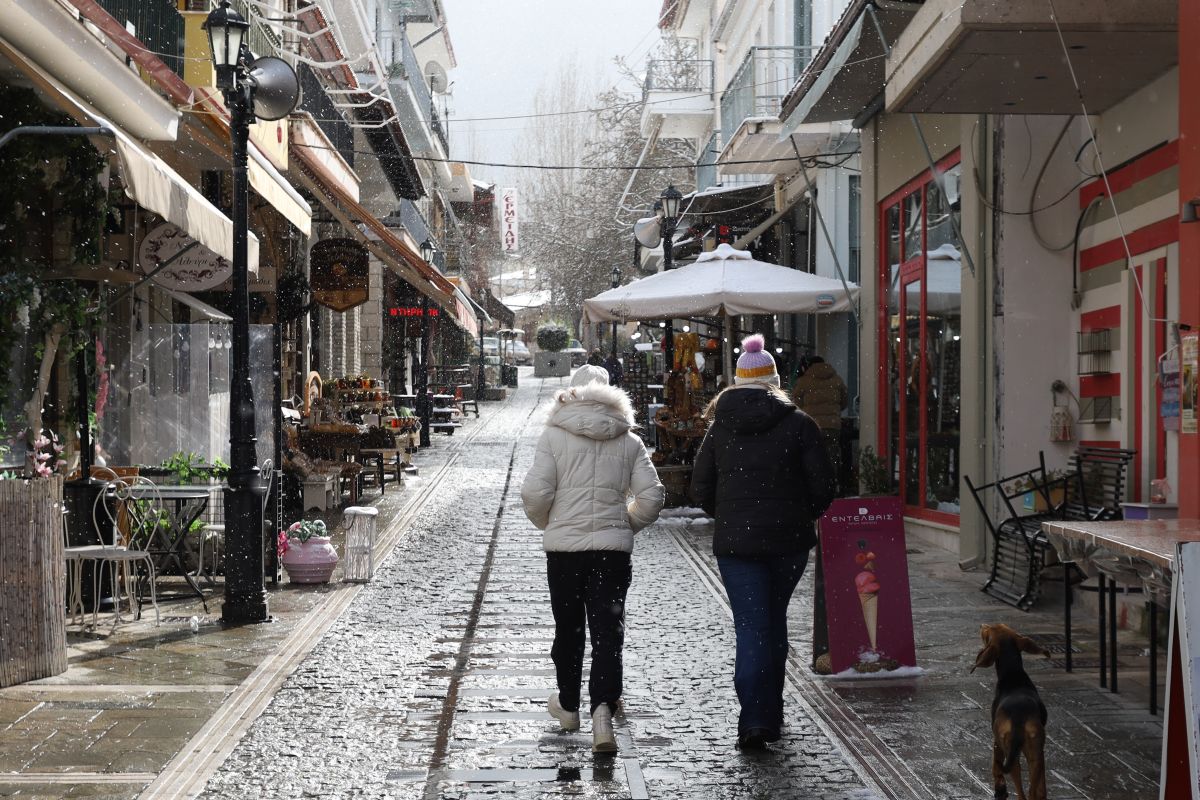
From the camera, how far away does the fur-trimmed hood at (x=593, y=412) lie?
6.61 metres

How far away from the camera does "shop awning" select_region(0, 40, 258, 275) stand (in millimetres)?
9023

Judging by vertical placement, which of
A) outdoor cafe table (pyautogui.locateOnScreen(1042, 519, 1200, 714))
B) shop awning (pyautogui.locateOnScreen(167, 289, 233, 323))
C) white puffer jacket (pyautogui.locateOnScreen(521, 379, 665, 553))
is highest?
shop awning (pyautogui.locateOnScreen(167, 289, 233, 323))

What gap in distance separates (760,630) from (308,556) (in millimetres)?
5718

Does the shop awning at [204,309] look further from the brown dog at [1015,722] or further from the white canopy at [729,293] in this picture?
the brown dog at [1015,722]

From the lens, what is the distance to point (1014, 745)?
522 cm

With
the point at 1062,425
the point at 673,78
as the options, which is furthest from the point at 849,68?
the point at 673,78

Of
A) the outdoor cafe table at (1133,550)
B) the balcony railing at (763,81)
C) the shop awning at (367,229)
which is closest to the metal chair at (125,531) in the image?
the outdoor cafe table at (1133,550)

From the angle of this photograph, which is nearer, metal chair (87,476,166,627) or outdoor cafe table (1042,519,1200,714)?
outdoor cafe table (1042,519,1200,714)

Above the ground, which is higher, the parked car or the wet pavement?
the parked car

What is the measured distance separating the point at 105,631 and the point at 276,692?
2.25 metres

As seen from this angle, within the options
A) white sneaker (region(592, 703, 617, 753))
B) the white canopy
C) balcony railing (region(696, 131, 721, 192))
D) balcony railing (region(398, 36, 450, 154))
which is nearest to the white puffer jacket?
white sneaker (region(592, 703, 617, 753))

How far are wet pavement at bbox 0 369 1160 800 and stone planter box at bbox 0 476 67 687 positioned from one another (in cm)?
16

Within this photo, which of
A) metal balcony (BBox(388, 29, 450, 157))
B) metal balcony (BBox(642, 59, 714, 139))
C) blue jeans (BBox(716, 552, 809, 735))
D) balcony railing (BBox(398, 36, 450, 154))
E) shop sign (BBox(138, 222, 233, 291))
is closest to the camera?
blue jeans (BBox(716, 552, 809, 735))

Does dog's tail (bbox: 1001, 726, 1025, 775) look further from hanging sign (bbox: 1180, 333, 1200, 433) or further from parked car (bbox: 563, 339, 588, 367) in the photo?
parked car (bbox: 563, 339, 588, 367)
